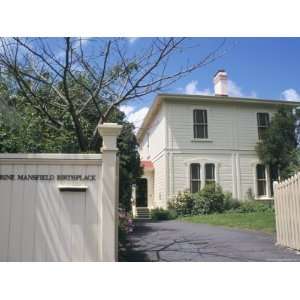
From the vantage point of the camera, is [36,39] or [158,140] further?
[158,140]

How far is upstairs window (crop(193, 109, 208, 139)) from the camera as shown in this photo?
9219 mm

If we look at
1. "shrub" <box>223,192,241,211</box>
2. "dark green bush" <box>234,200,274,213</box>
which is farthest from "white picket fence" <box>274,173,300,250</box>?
"shrub" <box>223,192,241,211</box>

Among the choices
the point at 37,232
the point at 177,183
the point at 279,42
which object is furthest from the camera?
the point at 177,183

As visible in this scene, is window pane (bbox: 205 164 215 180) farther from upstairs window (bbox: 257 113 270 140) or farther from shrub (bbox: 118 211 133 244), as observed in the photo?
shrub (bbox: 118 211 133 244)

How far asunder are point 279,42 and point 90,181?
279 cm

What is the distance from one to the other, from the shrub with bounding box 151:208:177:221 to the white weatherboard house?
0.76 metres

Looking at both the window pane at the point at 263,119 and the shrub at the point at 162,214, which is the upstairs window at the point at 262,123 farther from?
the shrub at the point at 162,214

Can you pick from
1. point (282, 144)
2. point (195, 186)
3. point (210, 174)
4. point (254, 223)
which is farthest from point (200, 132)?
point (254, 223)

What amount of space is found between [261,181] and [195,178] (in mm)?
1624

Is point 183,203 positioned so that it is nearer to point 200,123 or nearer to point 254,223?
point 200,123

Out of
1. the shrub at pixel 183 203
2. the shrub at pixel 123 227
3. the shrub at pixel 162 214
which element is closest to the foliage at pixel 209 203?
the shrub at pixel 183 203
